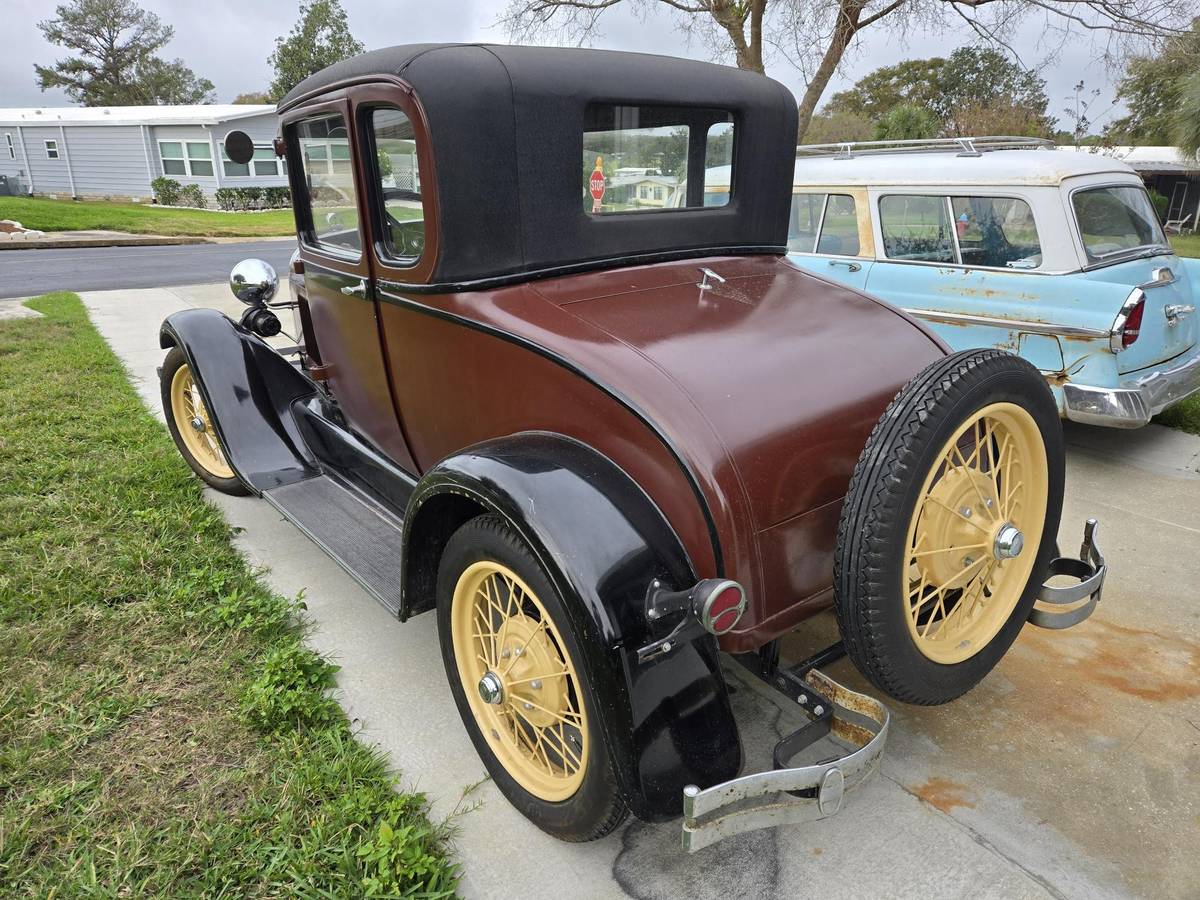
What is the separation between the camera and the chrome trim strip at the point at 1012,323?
A: 4.62 meters

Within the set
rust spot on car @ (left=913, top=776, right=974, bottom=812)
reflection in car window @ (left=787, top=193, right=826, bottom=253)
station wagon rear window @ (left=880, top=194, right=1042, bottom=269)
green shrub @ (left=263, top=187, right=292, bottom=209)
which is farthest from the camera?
green shrub @ (left=263, top=187, right=292, bottom=209)

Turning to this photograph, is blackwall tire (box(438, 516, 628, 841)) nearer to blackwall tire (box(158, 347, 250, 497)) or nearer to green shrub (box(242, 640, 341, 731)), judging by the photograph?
green shrub (box(242, 640, 341, 731))

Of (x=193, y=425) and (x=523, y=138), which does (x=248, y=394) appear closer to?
(x=193, y=425)

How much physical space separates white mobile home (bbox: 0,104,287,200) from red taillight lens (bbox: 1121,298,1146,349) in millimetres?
30233

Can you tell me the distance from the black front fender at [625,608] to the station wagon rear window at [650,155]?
110 cm

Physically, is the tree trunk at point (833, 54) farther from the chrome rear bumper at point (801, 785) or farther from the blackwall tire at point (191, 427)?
the chrome rear bumper at point (801, 785)

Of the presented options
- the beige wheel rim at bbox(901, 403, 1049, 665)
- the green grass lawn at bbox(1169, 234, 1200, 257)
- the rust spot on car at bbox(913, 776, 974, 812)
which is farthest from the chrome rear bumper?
the green grass lawn at bbox(1169, 234, 1200, 257)

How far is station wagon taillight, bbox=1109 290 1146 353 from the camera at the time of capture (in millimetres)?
4469

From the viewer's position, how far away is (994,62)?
134 feet

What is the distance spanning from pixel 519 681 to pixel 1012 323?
4260 millimetres

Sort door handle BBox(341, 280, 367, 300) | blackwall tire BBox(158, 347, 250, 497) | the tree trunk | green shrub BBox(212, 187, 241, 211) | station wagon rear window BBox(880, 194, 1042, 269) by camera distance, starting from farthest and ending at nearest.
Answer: green shrub BBox(212, 187, 241, 211) < the tree trunk < station wagon rear window BBox(880, 194, 1042, 269) < blackwall tire BBox(158, 347, 250, 497) < door handle BBox(341, 280, 367, 300)

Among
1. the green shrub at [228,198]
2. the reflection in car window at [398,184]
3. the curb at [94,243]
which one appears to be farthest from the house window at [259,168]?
the reflection in car window at [398,184]

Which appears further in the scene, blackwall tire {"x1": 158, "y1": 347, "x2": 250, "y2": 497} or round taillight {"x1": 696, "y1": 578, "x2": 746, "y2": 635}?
blackwall tire {"x1": 158, "y1": 347, "x2": 250, "y2": 497}

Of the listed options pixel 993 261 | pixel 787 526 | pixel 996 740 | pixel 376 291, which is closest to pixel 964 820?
pixel 996 740
